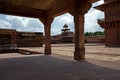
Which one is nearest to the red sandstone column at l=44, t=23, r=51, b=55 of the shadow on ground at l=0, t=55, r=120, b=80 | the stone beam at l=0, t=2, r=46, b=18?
the stone beam at l=0, t=2, r=46, b=18

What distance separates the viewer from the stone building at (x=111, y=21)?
73.7 ft

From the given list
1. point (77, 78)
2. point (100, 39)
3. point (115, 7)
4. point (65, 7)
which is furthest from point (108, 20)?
point (77, 78)

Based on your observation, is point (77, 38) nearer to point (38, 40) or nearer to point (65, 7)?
point (65, 7)

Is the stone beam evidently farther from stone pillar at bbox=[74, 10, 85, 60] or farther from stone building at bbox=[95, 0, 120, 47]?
stone building at bbox=[95, 0, 120, 47]

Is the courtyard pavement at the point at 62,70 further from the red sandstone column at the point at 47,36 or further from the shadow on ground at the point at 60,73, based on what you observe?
the red sandstone column at the point at 47,36

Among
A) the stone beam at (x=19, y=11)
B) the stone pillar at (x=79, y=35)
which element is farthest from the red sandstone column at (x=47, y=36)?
the stone pillar at (x=79, y=35)

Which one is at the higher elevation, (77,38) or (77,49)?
(77,38)

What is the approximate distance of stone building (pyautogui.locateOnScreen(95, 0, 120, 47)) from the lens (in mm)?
22469

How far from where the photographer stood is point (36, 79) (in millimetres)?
4145

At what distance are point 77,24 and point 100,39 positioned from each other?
3028 centimetres

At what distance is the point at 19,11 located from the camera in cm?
995

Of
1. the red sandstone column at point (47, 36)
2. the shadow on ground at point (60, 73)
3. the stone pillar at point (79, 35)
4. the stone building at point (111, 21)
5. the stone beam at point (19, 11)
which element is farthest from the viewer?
the stone building at point (111, 21)

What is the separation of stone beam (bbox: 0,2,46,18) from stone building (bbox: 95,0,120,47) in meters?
15.4

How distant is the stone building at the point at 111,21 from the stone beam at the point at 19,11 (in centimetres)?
1542
